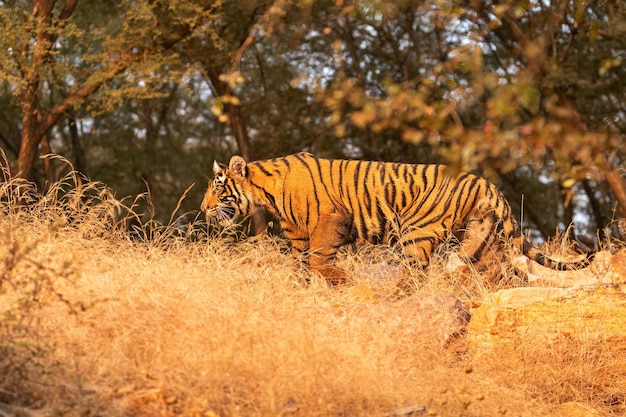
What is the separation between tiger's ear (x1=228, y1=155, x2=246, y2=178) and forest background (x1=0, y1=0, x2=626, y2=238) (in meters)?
0.94

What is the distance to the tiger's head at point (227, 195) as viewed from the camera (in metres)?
10.1

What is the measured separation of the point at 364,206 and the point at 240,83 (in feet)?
42.8

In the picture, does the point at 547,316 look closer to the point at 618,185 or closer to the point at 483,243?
the point at 483,243

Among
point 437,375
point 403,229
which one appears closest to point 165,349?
point 437,375

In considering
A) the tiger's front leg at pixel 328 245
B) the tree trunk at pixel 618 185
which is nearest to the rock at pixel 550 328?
the tiger's front leg at pixel 328 245

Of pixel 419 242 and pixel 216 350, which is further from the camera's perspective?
pixel 419 242

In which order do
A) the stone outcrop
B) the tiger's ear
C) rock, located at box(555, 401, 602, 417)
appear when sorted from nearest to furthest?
rock, located at box(555, 401, 602, 417) → the stone outcrop → the tiger's ear

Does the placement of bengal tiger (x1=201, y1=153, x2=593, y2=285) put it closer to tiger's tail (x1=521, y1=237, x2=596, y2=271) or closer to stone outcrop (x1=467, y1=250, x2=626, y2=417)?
tiger's tail (x1=521, y1=237, x2=596, y2=271)

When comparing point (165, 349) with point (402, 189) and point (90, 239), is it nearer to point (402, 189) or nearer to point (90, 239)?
point (90, 239)

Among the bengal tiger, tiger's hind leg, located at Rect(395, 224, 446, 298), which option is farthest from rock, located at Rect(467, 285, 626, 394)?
the bengal tiger

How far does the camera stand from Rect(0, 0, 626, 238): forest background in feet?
52.3

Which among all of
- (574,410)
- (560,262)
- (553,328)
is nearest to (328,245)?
(560,262)

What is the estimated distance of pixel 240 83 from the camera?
22.7m

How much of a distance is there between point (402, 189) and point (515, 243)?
46.8 inches
